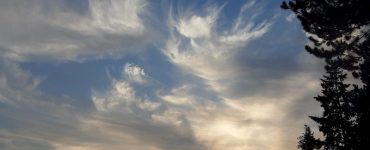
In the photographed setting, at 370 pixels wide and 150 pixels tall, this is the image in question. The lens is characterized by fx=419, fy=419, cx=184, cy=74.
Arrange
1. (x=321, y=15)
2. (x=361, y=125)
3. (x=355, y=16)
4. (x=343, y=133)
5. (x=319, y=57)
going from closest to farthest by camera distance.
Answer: (x=361, y=125) → (x=343, y=133) → (x=355, y=16) → (x=321, y=15) → (x=319, y=57)

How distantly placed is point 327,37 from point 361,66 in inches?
158

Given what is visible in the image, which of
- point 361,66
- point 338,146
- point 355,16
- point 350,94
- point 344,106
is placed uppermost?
point 355,16

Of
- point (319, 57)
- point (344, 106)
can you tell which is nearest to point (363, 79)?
point (319, 57)

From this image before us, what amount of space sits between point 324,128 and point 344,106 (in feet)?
5.92

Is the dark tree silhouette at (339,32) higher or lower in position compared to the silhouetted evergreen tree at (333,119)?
higher

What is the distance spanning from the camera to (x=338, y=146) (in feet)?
82.0

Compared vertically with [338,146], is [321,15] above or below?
above

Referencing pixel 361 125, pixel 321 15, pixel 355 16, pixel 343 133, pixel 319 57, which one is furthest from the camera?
pixel 319 57

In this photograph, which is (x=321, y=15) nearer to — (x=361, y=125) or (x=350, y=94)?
(x=350, y=94)

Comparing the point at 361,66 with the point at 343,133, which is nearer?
the point at 343,133

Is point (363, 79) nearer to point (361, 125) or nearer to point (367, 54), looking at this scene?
point (367, 54)

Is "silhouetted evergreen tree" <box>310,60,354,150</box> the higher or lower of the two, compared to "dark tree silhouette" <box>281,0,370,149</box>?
lower

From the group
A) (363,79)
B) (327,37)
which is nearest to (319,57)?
(327,37)

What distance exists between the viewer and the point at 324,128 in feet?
84.7
